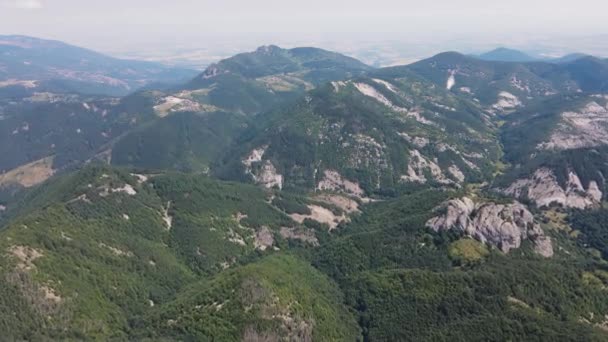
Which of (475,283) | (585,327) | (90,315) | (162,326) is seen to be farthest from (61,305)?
(585,327)

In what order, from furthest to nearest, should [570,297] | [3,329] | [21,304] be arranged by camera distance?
[570,297] < [21,304] < [3,329]

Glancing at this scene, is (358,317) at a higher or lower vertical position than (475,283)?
lower

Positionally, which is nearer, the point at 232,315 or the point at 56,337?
the point at 56,337

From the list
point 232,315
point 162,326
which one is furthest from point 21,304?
point 232,315

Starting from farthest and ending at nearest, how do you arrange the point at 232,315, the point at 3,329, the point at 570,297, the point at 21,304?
the point at 570,297 → the point at 232,315 → the point at 21,304 → the point at 3,329

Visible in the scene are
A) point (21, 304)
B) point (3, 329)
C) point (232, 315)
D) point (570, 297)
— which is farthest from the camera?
point (570, 297)

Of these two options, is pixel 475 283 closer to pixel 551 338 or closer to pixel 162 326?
pixel 551 338

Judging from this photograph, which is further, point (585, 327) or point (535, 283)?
point (535, 283)

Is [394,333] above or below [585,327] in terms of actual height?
below

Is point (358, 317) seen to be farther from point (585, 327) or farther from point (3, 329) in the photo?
point (3, 329)
